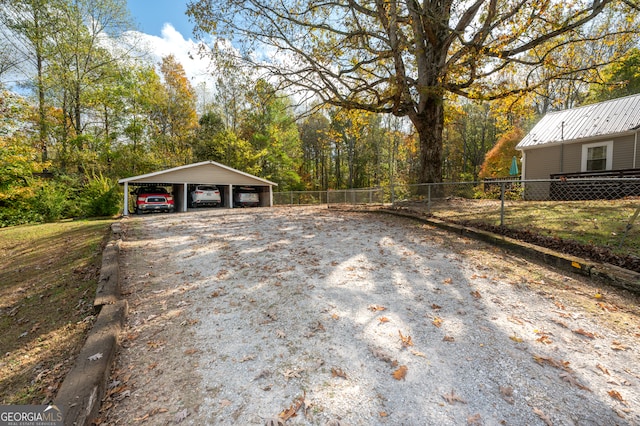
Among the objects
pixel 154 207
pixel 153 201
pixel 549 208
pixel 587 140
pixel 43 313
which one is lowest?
pixel 43 313

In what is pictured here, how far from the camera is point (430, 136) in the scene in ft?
35.2

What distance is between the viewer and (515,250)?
207 inches

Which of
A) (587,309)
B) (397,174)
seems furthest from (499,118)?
(397,174)

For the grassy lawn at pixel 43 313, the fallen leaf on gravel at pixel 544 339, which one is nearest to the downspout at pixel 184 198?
the grassy lawn at pixel 43 313

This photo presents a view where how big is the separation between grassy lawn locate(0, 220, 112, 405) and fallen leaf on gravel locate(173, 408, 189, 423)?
4.14 ft

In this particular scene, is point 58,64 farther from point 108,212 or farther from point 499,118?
point 499,118

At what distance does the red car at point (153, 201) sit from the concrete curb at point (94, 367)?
13.5 meters

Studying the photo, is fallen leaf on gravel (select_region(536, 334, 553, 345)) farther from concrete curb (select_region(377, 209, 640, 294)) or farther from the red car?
the red car

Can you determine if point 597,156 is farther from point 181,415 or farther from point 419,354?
point 181,415

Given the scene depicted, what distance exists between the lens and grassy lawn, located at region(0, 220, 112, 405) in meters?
2.57

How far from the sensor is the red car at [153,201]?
598 inches

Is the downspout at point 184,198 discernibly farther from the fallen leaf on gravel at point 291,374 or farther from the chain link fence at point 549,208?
the fallen leaf on gravel at point 291,374

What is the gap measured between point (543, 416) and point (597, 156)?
17.4 metres

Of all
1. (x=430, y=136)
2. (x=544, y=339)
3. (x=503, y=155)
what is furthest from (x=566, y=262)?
(x=503, y=155)
